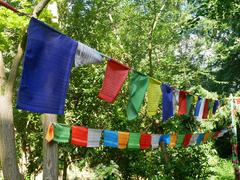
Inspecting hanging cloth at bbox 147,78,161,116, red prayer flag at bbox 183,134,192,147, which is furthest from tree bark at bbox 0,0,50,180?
red prayer flag at bbox 183,134,192,147

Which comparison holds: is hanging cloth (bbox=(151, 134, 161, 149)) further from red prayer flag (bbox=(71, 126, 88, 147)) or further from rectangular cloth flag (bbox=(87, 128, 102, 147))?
red prayer flag (bbox=(71, 126, 88, 147))

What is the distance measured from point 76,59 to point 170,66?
775cm

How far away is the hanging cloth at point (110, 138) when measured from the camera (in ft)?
21.4

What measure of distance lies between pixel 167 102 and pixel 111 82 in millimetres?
1872

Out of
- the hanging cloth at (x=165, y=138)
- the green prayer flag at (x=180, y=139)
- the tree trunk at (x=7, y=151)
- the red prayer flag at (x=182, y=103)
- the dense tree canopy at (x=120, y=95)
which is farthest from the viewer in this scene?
the dense tree canopy at (x=120, y=95)

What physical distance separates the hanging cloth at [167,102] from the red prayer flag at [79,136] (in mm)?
1373

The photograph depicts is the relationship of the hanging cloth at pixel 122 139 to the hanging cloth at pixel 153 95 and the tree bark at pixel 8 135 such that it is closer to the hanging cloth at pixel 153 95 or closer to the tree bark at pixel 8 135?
the hanging cloth at pixel 153 95

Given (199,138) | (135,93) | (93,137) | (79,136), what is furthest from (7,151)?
(199,138)

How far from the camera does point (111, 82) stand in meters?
4.72

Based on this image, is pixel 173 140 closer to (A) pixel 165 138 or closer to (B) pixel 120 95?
(A) pixel 165 138

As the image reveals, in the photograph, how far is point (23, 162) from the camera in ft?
33.0

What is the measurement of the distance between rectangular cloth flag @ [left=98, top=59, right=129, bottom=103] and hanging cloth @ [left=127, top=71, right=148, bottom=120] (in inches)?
21.8

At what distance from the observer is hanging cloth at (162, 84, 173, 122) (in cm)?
622

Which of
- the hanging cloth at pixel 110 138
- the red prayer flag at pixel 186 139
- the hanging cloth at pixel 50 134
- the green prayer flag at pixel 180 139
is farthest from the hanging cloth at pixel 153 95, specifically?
the red prayer flag at pixel 186 139
